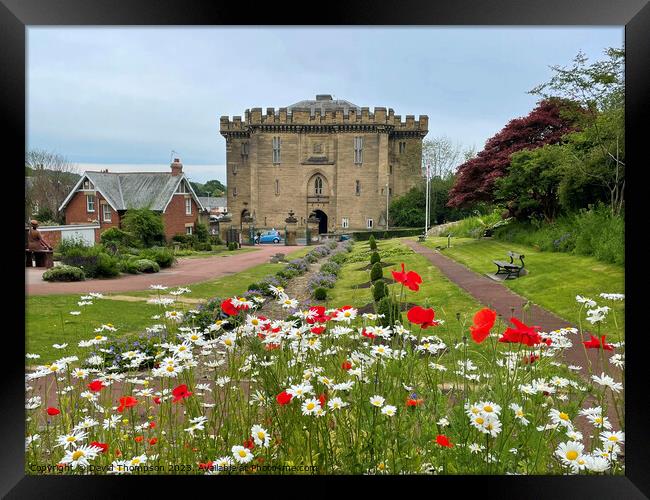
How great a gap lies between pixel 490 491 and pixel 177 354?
5.33ft

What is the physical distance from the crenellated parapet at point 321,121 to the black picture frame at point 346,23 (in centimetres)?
96

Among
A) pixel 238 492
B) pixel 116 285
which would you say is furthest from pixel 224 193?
pixel 238 492

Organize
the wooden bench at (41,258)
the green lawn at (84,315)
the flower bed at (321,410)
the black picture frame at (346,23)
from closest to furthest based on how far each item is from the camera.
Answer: the flower bed at (321,410) < the black picture frame at (346,23) < the green lawn at (84,315) < the wooden bench at (41,258)

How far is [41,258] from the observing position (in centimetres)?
315

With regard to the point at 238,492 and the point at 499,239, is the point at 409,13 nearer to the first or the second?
the point at 499,239

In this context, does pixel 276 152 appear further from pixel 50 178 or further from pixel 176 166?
pixel 50 178

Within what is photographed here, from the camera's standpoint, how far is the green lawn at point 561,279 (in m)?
2.86

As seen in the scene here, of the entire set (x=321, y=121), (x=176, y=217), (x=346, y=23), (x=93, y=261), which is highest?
(x=346, y=23)

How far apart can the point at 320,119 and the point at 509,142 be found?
1.45 meters

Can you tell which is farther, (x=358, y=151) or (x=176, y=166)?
(x=358, y=151)

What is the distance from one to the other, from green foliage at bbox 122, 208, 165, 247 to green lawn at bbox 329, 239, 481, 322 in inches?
58.8

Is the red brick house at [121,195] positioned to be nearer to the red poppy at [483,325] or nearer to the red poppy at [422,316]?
the red poppy at [422,316]

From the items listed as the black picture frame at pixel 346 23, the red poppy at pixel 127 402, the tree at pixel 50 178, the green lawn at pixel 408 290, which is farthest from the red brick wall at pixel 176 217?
the red poppy at pixel 127 402

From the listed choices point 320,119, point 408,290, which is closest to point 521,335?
point 408,290
